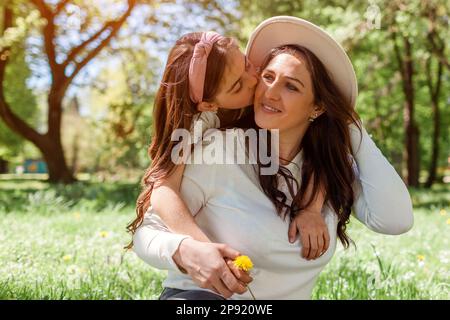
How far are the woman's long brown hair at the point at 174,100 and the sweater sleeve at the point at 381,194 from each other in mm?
613

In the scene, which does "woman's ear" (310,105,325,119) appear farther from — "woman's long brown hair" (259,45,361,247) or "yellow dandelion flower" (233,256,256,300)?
"yellow dandelion flower" (233,256,256,300)

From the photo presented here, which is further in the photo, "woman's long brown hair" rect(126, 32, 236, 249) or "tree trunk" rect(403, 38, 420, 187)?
"tree trunk" rect(403, 38, 420, 187)

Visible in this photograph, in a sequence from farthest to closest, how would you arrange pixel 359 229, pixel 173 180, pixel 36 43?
pixel 36 43 < pixel 359 229 < pixel 173 180

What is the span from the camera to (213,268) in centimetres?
155

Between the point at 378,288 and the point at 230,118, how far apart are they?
68.7 inches

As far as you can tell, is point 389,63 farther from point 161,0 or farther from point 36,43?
point 36,43

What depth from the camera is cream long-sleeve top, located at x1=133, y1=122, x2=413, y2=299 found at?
70.5 inches

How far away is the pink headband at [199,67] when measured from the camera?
1.77m

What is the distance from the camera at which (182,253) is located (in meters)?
1.61

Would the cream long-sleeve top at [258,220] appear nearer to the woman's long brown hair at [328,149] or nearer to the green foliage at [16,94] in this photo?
the woman's long brown hair at [328,149]

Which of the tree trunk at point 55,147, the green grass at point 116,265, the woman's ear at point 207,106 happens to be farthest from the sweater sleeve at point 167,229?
the tree trunk at point 55,147

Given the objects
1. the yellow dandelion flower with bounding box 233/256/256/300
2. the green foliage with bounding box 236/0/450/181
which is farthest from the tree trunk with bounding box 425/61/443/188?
the yellow dandelion flower with bounding box 233/256/256/300

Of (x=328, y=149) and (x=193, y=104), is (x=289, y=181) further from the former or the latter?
(x=193, y=104)

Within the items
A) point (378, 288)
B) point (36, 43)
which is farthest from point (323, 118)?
point (36, 43)
